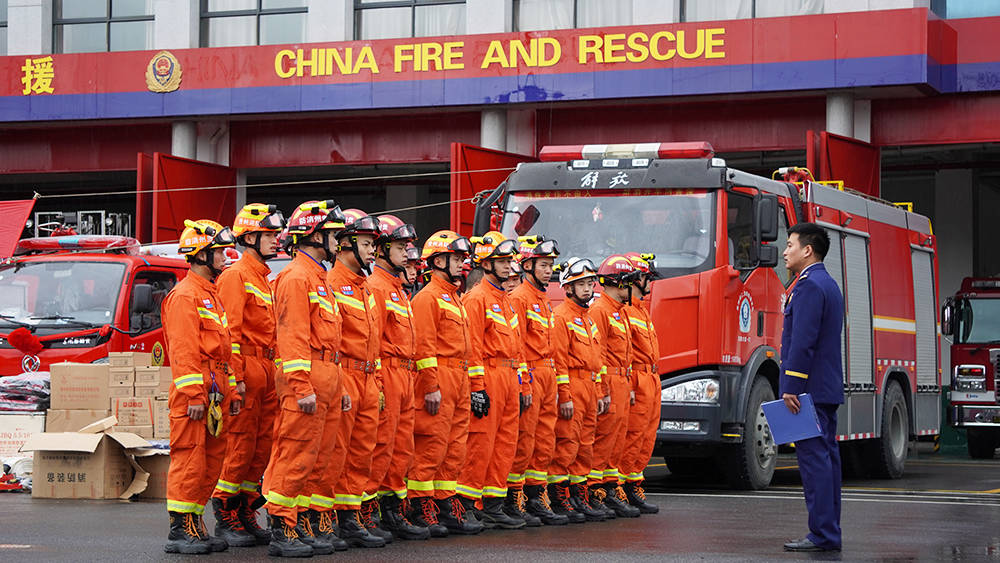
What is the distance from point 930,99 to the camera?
24.2 meters

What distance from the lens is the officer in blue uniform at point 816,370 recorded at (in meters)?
9.30

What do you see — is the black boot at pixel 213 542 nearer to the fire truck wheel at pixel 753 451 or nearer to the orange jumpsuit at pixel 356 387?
the orange jumpsuit at pixel 356 387

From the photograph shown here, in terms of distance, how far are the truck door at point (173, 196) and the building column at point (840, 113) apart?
36.4 feet

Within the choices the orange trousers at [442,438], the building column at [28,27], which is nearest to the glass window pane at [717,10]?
the building column at [28,27]

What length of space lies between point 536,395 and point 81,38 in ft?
66.8

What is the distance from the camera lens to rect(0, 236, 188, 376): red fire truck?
14.9 metres

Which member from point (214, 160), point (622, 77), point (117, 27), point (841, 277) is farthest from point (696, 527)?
point (117, 27)

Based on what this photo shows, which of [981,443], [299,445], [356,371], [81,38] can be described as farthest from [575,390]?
[81,38]

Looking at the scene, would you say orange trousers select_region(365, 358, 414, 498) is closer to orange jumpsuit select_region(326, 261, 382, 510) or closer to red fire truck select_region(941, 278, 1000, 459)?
orange jumpsuit select_region(326, 261, 382, 510)

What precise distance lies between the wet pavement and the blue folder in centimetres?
73

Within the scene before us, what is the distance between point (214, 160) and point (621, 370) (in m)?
17.5

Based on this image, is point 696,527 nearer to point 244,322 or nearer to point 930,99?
point 244,322

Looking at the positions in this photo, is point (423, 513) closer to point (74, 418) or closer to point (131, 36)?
point (74, 418)

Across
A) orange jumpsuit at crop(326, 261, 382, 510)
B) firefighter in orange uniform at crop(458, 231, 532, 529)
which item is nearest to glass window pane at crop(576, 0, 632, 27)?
firefighter in orange uniform at crop(458, 231, 532, 529)
